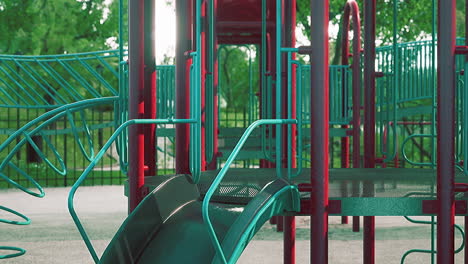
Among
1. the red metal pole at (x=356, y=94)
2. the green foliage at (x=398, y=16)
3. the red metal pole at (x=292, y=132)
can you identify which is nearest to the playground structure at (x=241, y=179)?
the red metal pole at (x=292, y=132)

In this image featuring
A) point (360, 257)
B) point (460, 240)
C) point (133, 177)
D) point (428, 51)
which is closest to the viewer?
point (133, 177)

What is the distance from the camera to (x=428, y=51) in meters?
10.7

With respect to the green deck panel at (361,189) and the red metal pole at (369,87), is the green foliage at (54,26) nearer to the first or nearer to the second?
the red metal pole at (369,87)

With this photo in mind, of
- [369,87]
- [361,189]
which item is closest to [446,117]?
[361,189]

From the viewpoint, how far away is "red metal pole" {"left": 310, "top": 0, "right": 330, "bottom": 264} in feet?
11.3

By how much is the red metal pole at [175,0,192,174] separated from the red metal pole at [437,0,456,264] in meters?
1.71

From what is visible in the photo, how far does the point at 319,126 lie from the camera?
346 cm

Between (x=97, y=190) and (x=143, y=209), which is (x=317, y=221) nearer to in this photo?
(x=143, y=209)

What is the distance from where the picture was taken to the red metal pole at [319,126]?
343 centimetres

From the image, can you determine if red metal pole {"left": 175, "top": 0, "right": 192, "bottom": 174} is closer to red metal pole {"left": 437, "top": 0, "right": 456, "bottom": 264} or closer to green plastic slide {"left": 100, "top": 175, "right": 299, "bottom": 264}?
green plastic slide {"left": 100, "top": 175, "right": 299, "bottom": 264}

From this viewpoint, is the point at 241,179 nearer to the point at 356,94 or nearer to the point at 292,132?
the point at 292,132

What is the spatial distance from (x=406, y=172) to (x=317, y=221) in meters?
2.53

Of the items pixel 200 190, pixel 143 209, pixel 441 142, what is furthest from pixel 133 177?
pixel 441 142

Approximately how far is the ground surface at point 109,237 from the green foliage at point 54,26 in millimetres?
5299
